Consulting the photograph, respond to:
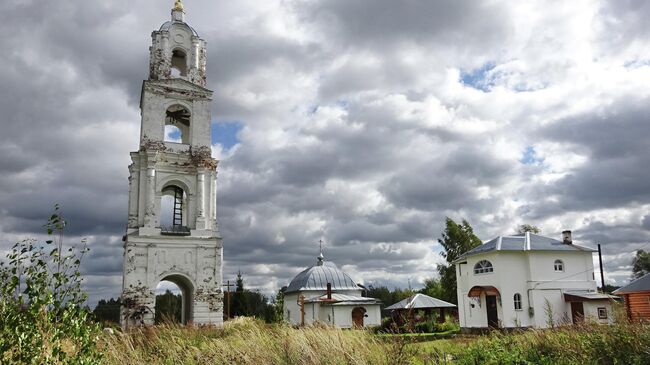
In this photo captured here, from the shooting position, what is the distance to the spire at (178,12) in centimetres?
2792

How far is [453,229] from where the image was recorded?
48.3 metres

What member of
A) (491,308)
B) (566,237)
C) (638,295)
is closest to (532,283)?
(491,308)

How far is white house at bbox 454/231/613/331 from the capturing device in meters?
30.5

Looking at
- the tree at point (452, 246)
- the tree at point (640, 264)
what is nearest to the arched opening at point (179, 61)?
the tree at point (452, 246)

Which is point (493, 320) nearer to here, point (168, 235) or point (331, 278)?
point (331, 278)

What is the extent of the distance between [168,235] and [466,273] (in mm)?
19610

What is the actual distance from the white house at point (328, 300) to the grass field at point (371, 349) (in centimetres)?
2391

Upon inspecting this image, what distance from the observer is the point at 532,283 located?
3081cm

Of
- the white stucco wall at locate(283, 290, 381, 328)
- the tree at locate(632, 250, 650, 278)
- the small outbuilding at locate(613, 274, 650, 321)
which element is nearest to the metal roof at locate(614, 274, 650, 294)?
the small outbuilding at locate(613, 274, 650, 321)

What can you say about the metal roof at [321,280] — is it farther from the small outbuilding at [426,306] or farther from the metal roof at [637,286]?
the metal roof at [637,286]

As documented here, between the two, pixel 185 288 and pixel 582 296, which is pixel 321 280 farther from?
pixel 582 296

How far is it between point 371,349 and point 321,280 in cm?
3343

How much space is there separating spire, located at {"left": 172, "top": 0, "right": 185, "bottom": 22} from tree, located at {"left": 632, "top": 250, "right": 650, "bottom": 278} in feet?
180

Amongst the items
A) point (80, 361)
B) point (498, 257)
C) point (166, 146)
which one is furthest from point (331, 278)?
point (80, 361)
